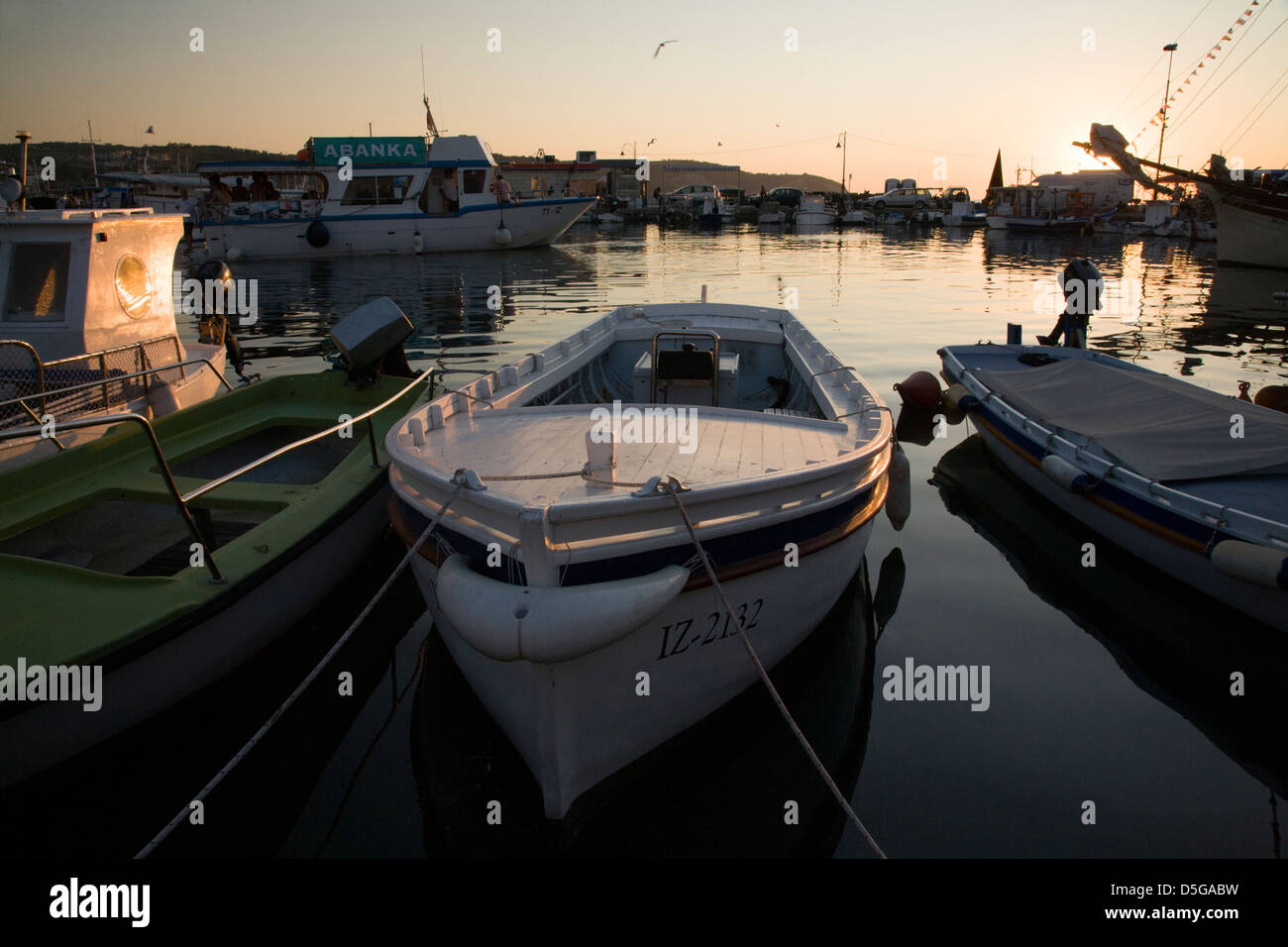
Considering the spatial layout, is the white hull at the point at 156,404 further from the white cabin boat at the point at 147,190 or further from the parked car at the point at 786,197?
the parked car at the point at 786,197

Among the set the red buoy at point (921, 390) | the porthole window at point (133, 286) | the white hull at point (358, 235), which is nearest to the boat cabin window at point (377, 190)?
the white hull at point (358, 235)

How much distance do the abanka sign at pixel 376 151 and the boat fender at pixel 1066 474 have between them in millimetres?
33354

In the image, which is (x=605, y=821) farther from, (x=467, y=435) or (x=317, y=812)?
(x=467, y=435)

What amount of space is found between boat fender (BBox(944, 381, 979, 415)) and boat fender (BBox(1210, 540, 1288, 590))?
457 cm

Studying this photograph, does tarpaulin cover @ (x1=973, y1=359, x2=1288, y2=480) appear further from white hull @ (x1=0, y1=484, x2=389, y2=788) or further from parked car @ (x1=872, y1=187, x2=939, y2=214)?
parked car @ (x1=872, y1=187, x2=939, y2=214)

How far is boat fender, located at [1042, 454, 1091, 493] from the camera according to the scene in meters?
6.71

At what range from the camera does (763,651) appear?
4637 mm

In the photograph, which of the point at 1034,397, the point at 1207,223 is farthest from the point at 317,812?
the point at 1207,223

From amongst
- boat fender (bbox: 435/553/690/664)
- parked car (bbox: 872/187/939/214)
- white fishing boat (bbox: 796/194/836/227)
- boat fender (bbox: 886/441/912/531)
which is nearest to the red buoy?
boat fender (bbox: 886/441/912/531)

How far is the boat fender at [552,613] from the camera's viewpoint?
332cm

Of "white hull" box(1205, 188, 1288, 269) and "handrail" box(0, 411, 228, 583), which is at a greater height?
"white hull" box(1205, 188, 1288, 269)

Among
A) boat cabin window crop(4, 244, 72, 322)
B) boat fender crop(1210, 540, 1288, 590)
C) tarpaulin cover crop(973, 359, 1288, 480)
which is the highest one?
boat cabin window crop(4, 244, 72, 322)

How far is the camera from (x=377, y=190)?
3481 cm

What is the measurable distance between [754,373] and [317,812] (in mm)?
7151
